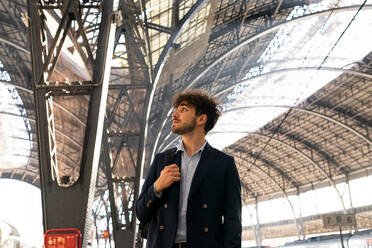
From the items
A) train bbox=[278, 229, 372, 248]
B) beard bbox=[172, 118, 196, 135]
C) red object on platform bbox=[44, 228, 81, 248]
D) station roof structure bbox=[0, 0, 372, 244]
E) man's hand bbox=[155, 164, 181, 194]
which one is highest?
station roof structure bbox=[0, 0, 372, 244]

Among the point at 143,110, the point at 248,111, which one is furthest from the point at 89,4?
the point at 248,111

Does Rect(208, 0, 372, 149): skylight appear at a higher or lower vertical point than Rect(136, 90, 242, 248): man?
higher

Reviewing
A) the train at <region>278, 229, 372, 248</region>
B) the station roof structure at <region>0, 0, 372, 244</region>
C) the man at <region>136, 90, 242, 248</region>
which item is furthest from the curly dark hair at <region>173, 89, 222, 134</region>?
the train at <region>278, 229, 372, 248</region>

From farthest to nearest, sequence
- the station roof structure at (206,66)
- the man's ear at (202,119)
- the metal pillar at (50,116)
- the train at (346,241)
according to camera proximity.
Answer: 1. the train at (346,241)
2. the station roof structure at (206,66)
3. the metal pillar at (50,116)
4. the man's ear at (202,119)

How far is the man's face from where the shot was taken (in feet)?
10.7

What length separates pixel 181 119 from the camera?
3297 millimetres

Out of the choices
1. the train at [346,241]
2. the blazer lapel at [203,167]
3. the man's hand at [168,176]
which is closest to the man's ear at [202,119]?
the blazer lapel at [203,167]

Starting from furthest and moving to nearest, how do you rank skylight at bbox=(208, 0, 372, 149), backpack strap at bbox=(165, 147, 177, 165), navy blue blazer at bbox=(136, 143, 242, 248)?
skylight at bbox=(208, 0, 372, 149)
backpack strap at bbox=(165, 147, 177, 165)
navy blue blazer at bbox=(136, 143, 242, 248)

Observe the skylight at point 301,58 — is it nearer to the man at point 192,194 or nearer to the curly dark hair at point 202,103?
the curly dark hair at point 202,103

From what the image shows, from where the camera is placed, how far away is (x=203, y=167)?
10.3 feet

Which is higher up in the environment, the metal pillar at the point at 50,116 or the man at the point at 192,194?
the metal pillar at the point at 50,116

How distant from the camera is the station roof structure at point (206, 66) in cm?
1673

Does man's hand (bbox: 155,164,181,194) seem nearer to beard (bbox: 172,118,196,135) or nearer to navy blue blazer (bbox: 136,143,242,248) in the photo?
navy blue blazer (bbox: 136,143,242,248)

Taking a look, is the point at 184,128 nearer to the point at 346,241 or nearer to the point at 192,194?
the point at 192,194
